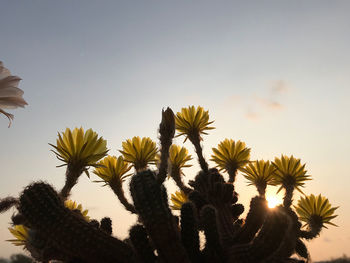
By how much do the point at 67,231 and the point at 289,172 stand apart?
2000mm

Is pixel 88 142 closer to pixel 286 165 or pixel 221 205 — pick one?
pixel 221 205

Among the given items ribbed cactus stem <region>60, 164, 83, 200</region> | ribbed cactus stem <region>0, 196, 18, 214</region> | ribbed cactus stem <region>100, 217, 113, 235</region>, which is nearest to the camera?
ribbed cactus stem <region>0, 196, 18, 214</region>

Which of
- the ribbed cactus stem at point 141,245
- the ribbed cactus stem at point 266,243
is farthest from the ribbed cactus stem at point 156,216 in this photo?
the ribbed cactus stem at point 266,243

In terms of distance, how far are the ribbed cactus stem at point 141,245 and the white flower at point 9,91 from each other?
1.13 m

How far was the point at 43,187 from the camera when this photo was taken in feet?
5.94

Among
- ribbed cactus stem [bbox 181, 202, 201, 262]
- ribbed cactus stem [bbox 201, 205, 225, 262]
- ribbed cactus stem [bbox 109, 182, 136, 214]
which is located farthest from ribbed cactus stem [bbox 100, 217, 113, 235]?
ribbed cactus stem [bbox 201, 205, 225, 262]

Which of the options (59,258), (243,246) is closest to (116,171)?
(59,258)

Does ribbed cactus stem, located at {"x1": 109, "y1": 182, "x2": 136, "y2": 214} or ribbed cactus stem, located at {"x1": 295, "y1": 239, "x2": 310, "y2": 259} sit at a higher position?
ribbed cactus stem, located at {"x1": 109, "y1": 182, "x2": 136, "y2": 214}

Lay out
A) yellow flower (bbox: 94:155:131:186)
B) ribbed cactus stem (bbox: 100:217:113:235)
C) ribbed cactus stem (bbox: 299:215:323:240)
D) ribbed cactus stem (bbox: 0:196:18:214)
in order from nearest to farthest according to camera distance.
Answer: ribbed cactus stem (bbox: 0:196:18:214) → ribbed cactus stem (bbox: 100:217:113:235) → yellow flower (bbox: 94:155:131:186) → ribbed cactus stem (bbox: 299:215:323:240)

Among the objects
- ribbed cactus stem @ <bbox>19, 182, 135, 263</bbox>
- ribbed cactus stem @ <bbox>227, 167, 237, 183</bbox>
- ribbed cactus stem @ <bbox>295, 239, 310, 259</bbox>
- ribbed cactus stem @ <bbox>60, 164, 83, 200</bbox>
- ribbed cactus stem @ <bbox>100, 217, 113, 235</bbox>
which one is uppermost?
ribbed cactus stem @ <bbox>227, 167, 237, 183</bbox>

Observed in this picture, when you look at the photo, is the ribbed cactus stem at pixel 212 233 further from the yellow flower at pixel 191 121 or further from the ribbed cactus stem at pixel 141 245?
the yellow flower at pixel 191 121

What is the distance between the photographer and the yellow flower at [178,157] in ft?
9.45

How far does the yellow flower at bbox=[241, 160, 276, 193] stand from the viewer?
9.78 ft

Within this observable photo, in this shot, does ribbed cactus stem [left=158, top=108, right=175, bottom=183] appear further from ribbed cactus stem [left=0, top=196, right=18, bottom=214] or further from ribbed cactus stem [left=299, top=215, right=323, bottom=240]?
ribbed cactus stem [left=299, top=215, right=323, bottom=240]
